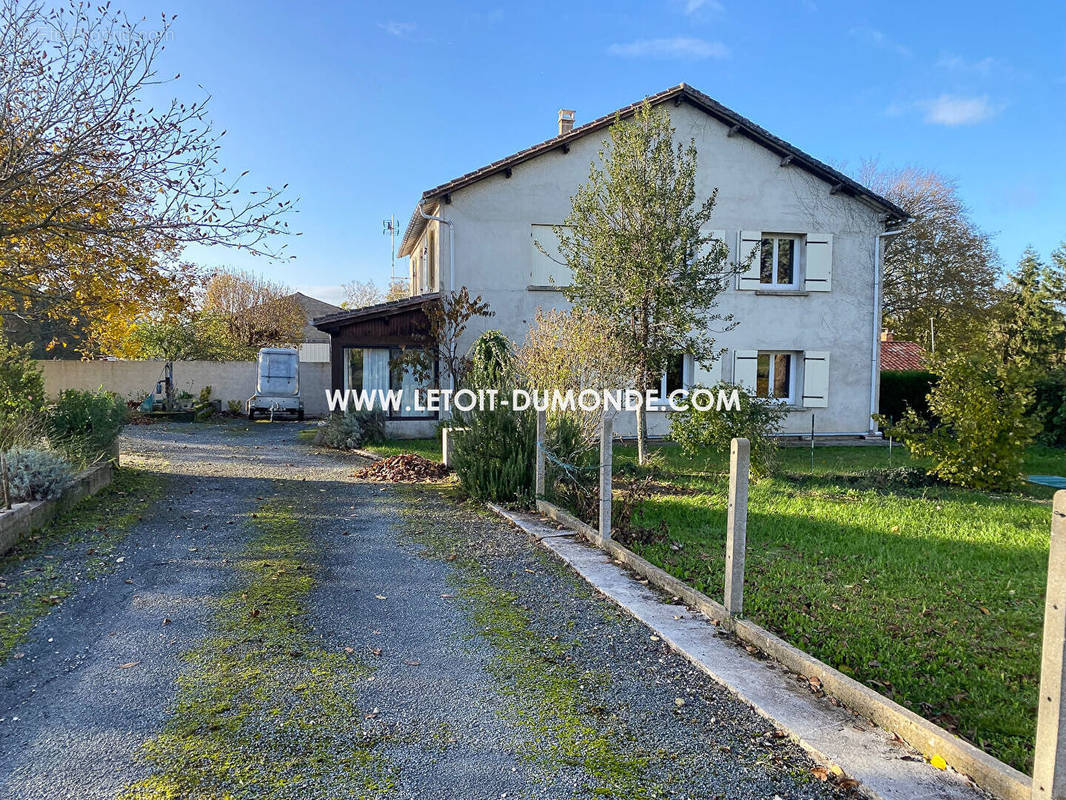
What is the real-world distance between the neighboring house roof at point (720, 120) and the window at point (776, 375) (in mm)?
4168

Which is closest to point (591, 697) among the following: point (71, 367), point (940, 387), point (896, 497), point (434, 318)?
point (896, 497)

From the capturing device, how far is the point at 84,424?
9.77 metres

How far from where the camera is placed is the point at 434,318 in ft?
48.8

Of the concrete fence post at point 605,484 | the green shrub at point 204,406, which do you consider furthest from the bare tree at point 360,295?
the concrete fence post at point 605,484

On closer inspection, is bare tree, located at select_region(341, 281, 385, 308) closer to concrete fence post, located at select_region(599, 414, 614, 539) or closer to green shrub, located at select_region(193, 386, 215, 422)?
green shrub, located at select_region(193, 386, 215, 422)

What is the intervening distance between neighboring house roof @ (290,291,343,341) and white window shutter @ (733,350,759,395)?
95.0 feet

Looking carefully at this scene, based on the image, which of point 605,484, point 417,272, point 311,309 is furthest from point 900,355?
point 311,309

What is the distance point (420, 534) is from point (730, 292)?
1160cm

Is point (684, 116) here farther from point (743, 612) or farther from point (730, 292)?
point (743, 612)

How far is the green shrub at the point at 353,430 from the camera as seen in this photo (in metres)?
14.8

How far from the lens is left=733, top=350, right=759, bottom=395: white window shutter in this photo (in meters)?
16.5

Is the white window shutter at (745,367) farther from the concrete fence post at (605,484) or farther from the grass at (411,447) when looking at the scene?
the concrete fence post at (605,484)

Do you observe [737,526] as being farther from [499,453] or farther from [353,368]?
[353,368]

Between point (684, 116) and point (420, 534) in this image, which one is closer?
point (420, 534)
